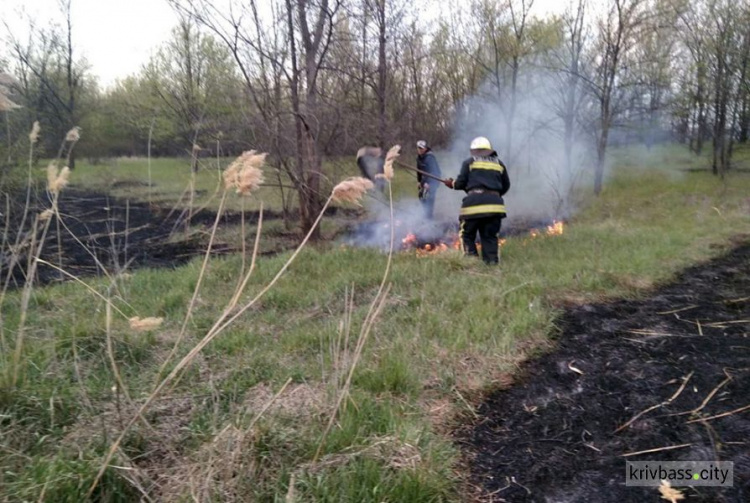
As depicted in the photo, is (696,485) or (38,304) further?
(38,304)

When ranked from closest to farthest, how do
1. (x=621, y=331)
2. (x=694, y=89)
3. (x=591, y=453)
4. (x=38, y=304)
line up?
1. (x=591, y=453)
2. (x=621, y=331)
3. (x=38, y=304)
4. (x=694, y=89)

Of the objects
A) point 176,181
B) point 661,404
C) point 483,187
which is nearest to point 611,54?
point 483,187

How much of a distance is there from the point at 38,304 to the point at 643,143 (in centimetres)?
2506

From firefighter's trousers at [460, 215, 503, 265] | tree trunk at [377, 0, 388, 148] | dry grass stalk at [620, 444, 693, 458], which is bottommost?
dry grass stalk at [620, 444, 693, 458]

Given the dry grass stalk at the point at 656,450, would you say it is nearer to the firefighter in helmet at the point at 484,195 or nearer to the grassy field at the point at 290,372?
the grassy field at the point at 290,372

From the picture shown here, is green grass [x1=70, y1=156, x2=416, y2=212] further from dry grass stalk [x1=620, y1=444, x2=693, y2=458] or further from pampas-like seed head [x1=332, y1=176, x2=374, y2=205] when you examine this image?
dry grass stalk [x1=620, y1=444, x2=693, y2=458]

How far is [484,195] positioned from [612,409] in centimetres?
379

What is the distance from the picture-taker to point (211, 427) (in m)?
2.75

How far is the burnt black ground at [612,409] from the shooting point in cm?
264

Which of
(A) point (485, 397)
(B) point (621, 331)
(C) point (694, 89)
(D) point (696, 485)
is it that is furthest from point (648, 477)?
(C) point (694, 89)

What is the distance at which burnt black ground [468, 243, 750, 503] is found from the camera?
2.64 m

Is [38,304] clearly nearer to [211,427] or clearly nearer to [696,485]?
[211,427]

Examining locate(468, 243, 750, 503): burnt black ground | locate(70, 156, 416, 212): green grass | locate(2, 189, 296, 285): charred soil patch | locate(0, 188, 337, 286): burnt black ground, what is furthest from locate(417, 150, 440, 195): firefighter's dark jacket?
locate(468, 243, 750, 503): burnt black ground

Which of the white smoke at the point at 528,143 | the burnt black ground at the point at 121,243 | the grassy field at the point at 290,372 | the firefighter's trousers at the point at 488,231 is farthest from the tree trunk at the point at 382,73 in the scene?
the grassy field at the point at 290,372
